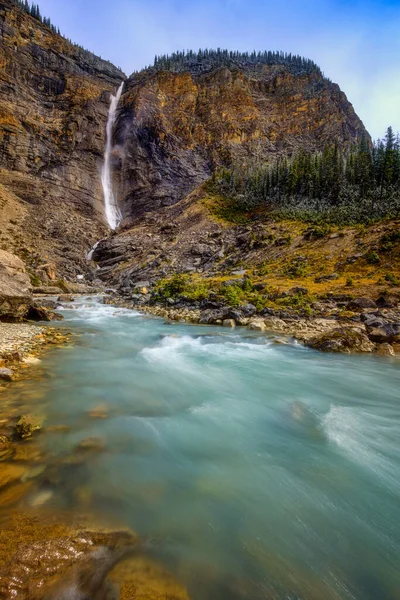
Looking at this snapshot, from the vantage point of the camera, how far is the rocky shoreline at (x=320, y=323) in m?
12.6

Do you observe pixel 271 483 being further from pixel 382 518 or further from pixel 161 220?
pixel 161 220

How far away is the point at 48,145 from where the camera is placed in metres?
67.2

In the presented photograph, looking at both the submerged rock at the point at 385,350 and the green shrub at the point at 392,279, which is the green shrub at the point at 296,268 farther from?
the submerged rock at the point at 385,350

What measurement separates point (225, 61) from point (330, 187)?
82.3 meters

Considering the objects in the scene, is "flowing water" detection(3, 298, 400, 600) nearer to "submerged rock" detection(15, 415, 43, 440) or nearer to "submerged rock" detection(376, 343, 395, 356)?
"submerged rock" detection(15, 415, 43, 440)

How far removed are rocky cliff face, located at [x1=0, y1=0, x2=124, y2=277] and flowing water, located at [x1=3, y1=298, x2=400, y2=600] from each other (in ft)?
Result: 152

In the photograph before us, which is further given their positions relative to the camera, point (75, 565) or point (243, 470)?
point (243, 470)

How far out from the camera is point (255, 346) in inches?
523

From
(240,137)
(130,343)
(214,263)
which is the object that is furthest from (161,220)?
(130,343)

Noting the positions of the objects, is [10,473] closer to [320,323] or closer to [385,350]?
[385,350]

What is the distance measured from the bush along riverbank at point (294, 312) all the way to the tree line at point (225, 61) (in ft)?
314

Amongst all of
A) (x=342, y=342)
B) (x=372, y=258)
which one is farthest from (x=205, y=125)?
(x=342, y=342)

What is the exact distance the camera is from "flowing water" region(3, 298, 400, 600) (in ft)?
9.91

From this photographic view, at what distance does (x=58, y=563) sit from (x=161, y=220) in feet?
201
